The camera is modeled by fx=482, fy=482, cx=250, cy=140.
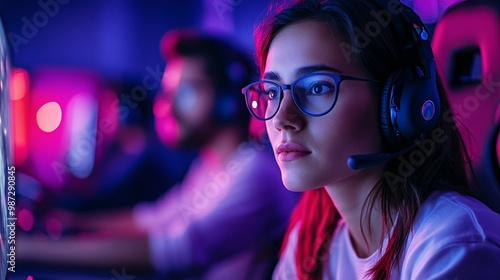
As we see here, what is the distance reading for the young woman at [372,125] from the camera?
0.80 metres

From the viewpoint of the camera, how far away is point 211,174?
1.28 meters

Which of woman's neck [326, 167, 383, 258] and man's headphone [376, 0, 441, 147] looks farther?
woman's neck [326, 167, 383, 258]

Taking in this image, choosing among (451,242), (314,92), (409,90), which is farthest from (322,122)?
(451,242)

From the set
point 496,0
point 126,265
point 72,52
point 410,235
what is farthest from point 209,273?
point 496,0

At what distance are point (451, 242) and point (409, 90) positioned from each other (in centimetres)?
25

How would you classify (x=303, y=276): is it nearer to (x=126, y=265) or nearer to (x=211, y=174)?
(x=211, y=174)

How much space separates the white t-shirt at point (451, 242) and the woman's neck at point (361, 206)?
46 mm

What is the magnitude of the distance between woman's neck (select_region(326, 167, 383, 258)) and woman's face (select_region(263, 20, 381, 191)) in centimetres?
4

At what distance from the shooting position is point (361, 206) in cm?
95

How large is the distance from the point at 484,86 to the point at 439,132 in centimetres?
22

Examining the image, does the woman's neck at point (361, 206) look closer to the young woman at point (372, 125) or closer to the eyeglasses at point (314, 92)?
the young woman at point (372, 125)

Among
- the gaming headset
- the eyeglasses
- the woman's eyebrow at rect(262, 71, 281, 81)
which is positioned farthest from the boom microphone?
the woman's eyebrow at rect(262, 71, 281, 81)

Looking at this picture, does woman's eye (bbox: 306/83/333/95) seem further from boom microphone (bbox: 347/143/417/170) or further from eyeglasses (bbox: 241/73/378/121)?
boom microphone (bbox: 347/143/417/170)

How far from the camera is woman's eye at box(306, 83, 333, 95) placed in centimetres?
85
